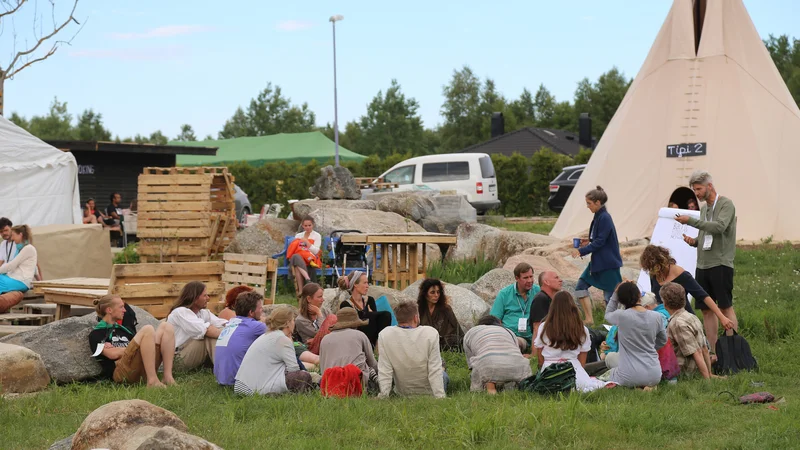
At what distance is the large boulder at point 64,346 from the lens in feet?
25.5

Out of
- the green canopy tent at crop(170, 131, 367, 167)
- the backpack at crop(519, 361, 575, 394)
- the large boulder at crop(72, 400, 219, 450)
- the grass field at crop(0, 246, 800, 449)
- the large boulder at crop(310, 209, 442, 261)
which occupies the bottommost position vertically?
the grass field at crop(0, 246, 800, 449)

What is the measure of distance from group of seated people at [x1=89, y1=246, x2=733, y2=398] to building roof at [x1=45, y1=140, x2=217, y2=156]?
14949mm

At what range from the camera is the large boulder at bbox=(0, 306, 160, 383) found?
7.79 metres

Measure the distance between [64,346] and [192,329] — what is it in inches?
43.3

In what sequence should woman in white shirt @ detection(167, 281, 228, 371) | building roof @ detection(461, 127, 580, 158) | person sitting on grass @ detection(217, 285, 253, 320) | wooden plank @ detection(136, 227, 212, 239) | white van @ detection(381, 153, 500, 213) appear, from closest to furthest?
woman in white shirt @ detection(167, 281, 228, 371) → person sitting on grass @ detection(217, 285, 253, 320) → wooden plank @ detection(136, 227, 212, 239) → white van @ detection(381, 153, 500, 213) → building roof @ detection(461, 127, 580, 158)

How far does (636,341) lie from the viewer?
7203 mm

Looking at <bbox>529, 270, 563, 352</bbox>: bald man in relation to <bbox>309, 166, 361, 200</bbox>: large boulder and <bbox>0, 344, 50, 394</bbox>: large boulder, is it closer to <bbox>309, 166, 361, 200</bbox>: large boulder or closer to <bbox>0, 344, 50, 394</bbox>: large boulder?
<bbox>0, 344, 50, 394</bbox>: large boulder

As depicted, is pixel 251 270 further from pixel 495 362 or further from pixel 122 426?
pixel 122 426

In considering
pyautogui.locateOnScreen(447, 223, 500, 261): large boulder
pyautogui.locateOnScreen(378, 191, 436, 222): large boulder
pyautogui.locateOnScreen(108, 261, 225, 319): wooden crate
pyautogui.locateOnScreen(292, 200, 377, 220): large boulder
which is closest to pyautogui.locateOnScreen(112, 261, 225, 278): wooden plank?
pyautogui.locateOnScreen(108, 261, 225, 319): wooden crate

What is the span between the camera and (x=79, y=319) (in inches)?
327

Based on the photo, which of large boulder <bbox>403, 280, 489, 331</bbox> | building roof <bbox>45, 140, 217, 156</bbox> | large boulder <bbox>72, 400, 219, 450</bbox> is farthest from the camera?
building roof <bbox>45, 140, 217, 156</bbox>

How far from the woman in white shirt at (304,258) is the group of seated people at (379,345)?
4299 mm

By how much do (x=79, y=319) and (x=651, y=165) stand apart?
36.8 ft

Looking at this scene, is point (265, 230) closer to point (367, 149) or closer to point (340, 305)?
point (340, 305)
